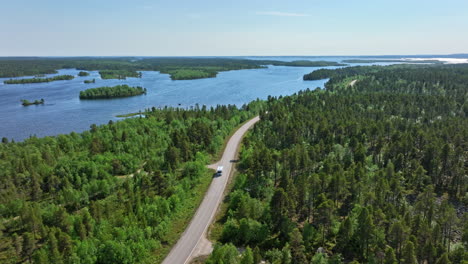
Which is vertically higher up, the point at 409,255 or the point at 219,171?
the point at 219,171

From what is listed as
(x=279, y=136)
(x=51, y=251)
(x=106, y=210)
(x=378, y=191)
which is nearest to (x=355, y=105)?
(x=279, y=136)

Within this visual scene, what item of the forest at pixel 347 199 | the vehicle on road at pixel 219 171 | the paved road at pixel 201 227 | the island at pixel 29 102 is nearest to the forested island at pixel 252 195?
the forest at pixel 347 199

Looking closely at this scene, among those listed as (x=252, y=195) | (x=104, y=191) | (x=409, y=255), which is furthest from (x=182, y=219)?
(x=409, y=255)

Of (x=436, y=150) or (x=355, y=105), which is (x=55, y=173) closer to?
(x=436, y=150)

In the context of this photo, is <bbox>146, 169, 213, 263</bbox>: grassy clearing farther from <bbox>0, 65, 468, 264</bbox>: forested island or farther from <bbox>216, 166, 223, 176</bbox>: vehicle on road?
<bbox>216, 166, 223, 176</bbox>: vehicle on road

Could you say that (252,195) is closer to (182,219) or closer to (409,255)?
(182,219)

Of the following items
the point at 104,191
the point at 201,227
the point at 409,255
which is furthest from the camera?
the point at 104,191
